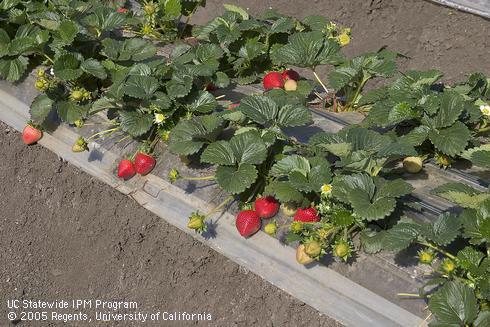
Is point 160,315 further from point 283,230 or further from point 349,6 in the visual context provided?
point 349,6

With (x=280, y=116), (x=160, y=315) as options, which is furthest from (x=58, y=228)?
(x=280, y=116)

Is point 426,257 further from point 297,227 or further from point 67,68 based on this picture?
point 67,68

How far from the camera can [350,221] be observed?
2379mm

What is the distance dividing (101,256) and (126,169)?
0.42m

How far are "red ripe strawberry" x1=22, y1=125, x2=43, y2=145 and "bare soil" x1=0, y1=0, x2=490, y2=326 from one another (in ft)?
0.22

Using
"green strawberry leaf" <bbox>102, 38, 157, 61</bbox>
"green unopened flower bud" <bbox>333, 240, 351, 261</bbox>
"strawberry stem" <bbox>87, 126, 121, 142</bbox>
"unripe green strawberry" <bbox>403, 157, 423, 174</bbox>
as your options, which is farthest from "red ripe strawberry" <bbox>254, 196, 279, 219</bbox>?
"green strawberry leaf" <bbox>102, 38, 157, 61</bbox>

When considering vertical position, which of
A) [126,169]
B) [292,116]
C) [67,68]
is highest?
[292,116]

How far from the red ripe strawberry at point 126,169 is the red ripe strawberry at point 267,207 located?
0.75m

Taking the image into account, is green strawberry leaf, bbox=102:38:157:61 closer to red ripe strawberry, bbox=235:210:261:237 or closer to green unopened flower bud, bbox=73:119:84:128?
green unopened flower bud, bbox=73:119:84:128

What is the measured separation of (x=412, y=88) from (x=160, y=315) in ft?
4.73

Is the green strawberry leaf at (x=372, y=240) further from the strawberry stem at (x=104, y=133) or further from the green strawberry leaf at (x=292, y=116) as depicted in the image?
the strawberry stem at (x=104, y=133)

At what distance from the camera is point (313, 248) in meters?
2.38

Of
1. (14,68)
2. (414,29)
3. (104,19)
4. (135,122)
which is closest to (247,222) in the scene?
(135,122)

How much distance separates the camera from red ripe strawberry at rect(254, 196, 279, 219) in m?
2.66
